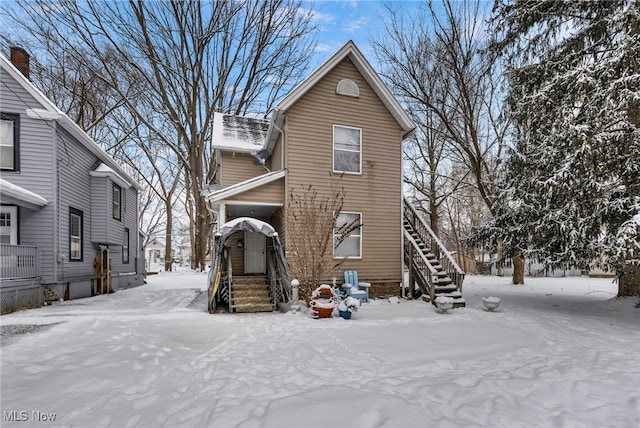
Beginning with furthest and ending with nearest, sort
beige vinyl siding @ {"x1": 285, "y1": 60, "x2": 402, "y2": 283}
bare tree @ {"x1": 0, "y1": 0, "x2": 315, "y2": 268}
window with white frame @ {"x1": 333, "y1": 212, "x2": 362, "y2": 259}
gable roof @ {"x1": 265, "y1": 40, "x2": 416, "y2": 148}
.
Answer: bare tree @ {"x1": 0, "y1": 0, "x2": 315, "y2": 268}
window with white frame @ {"x1": 333, "y1": 212, "x2": 362, "y2": 259}
beige vinyl siding @ {"x1": 285, "y1": 60, "x2": 402, "y2": 283}
gable roof @ {"x1": 265, "y1": 40, "x2": 416, "y2": 148}

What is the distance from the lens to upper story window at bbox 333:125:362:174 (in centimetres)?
1119

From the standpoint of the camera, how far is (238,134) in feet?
47.2

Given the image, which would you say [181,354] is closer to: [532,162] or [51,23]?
[532,162]

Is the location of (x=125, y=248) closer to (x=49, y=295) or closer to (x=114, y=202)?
(x=114, y=202)

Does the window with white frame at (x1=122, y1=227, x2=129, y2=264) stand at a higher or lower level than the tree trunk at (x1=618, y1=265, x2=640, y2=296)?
higher

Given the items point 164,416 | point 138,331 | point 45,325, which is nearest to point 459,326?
point 164,416

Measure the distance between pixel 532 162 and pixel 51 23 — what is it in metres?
21.0

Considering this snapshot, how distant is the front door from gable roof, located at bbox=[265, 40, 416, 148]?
12.9 ft

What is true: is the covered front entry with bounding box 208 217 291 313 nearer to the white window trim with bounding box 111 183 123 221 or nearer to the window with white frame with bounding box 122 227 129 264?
the white window trim with bounding box 111 183 123 221

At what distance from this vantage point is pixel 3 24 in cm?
1434

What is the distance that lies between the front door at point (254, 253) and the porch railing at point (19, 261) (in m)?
6.34

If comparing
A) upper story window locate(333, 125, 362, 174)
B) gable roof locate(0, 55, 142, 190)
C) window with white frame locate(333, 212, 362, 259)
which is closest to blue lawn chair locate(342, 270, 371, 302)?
window with white frame locate(333, 212, 362, 259)

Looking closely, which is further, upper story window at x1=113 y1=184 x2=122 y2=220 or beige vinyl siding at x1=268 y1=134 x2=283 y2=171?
upper story window at x1=113 y1=184 x2=122 y2=220

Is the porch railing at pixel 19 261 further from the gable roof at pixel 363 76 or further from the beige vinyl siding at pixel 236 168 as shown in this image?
the gable roof at pixel 363 76
